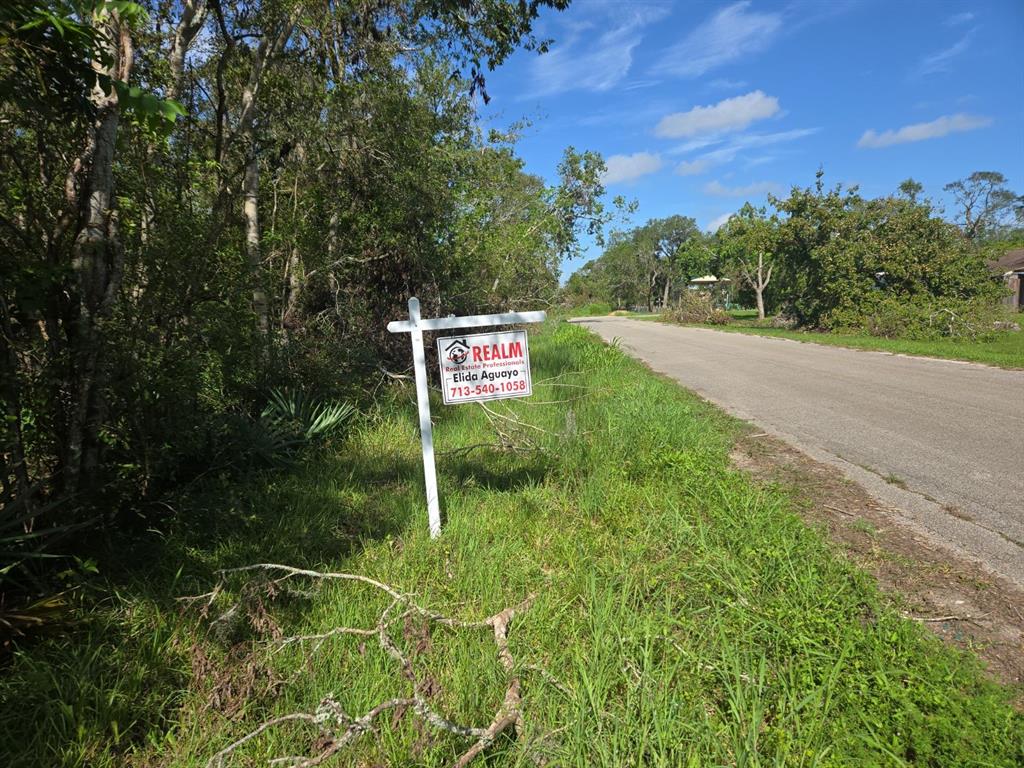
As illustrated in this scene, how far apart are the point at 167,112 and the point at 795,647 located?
3346mm

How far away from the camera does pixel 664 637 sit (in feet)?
7.45

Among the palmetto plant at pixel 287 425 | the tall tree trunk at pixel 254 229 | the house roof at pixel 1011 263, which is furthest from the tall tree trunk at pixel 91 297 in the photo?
the house roof at pixel 1011 263

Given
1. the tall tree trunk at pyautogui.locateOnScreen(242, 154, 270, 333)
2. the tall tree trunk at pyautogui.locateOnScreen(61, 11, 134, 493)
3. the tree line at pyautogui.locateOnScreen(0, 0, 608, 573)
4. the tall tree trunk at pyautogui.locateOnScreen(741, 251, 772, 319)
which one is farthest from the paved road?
the tall tree trunk at pyautogui.locateOnScreen(741, 251, 772, 319)

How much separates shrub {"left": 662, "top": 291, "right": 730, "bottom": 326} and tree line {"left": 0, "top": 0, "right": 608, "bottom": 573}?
83.1 ft

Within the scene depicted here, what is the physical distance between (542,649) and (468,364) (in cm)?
185

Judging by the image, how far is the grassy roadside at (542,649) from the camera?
1779 mm

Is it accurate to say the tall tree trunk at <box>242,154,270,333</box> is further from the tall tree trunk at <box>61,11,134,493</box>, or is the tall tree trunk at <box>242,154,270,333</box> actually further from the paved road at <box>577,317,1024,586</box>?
the paved road at <box>577,317,1024,586</box>

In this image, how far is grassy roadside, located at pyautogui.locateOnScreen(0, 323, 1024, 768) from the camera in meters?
1.78

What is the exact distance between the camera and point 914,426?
5.58 meters

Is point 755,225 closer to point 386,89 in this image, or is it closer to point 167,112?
point 386,89

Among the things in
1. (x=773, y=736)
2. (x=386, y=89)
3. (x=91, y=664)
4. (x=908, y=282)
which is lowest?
(x=773, y=736)

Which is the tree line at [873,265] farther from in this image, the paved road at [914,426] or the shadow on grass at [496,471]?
the shadow on grass at [496,471]

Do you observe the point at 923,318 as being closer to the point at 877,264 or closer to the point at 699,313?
the point at 877,264

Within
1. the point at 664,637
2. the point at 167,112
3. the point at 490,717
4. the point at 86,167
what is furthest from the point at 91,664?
the point at 86,167
